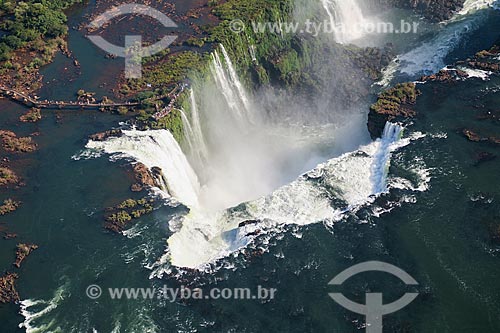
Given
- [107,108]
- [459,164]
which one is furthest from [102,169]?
[459,164]

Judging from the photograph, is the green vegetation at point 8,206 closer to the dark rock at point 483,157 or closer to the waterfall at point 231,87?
the waterfall at point 231,87

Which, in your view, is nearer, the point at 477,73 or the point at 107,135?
the point at 107,135

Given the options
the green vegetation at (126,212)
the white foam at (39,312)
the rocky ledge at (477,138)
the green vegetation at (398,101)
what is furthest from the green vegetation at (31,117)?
the rocky ledge at (477,138)

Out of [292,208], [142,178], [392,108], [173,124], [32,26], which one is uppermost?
[32,26]

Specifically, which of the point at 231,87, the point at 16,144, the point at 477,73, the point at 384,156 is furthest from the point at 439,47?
the point at 16,144

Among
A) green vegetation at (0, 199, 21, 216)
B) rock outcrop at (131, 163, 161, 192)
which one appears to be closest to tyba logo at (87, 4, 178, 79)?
rock outcrop at (131, 163, 161, 192)

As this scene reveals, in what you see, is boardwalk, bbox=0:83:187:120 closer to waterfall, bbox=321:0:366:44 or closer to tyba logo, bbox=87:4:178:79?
tyba logo, bbox=87:4:178:79

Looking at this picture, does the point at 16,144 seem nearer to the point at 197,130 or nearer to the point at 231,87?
the point at 197,130
